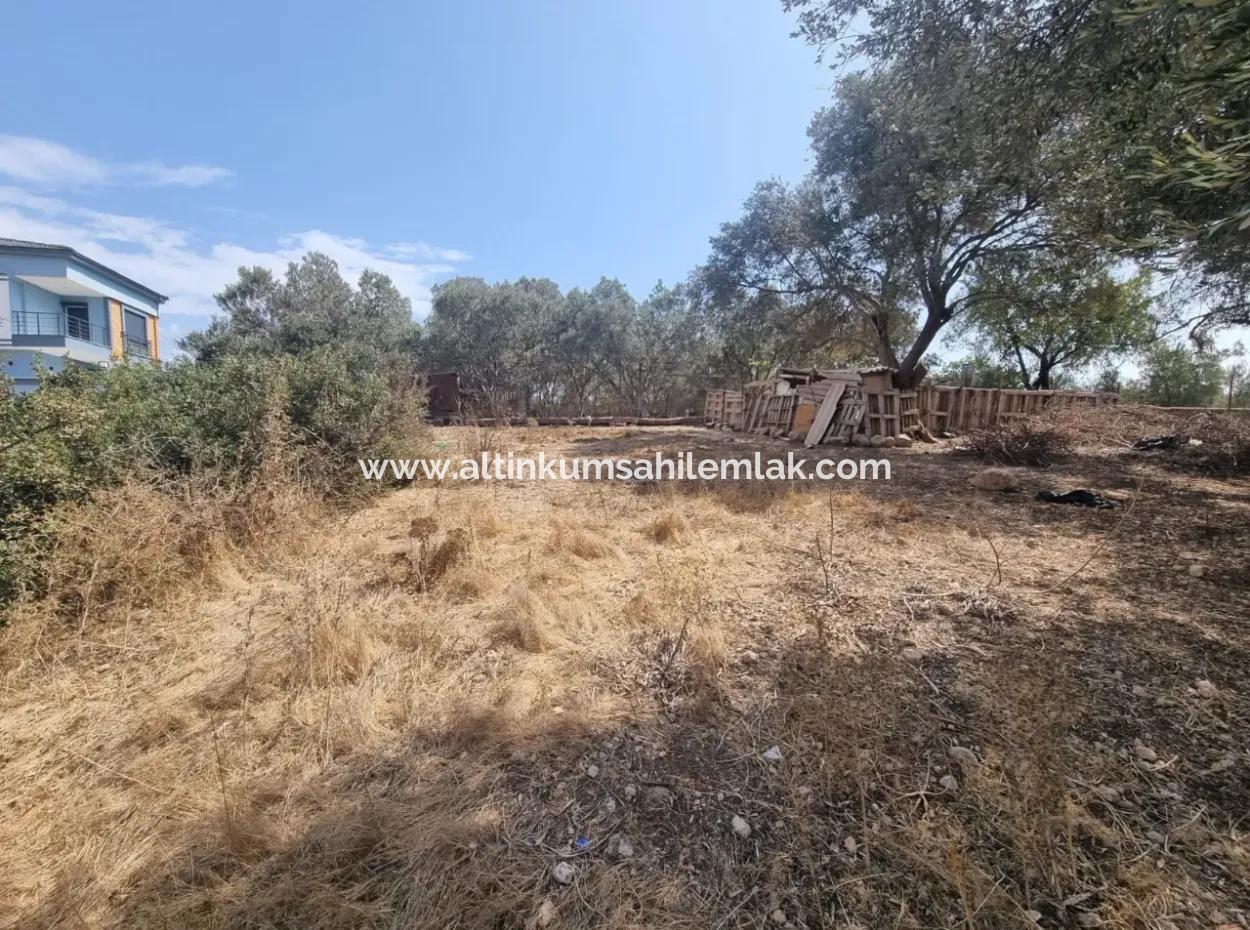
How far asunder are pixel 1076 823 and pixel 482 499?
5.30m

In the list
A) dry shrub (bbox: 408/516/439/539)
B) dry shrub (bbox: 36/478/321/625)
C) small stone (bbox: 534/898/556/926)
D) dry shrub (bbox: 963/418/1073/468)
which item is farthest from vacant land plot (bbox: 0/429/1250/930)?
dry shrub (bbox: 963/418/1073/468)

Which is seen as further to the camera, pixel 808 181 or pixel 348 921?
pixel 808 181

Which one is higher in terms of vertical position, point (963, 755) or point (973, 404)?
point (973, 404)

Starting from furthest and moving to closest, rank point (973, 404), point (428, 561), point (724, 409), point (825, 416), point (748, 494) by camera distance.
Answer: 1. point (724, 409)
2. point (973, 404)
3. point (825, 416)
4. point (748, 494)
5. point (428, 561)

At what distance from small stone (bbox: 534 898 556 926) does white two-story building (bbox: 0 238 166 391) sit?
19274mm

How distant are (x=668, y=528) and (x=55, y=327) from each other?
23.9 meters

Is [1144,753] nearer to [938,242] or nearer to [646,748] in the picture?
[646,748]

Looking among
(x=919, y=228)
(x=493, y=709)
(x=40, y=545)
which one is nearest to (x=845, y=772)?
(x=493, y=709)

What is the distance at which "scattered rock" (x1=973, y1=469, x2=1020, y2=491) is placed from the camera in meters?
5.89

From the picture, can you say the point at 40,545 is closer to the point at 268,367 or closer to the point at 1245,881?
the point at 268,367

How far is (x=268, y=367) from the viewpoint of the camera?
5.32m

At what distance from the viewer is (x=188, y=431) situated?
4.34 m

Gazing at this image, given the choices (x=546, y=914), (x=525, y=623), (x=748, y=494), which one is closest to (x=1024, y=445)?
(x=748, y=494)

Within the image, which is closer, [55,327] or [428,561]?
[428,561]
